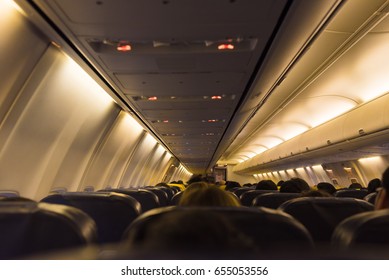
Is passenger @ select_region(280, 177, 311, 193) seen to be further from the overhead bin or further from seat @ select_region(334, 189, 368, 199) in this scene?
the overhead bin

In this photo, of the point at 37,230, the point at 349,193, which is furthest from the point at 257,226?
the point at 349,193

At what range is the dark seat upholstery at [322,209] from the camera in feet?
10.4

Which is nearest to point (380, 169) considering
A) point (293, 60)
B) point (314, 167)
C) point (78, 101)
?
point (314, 167)

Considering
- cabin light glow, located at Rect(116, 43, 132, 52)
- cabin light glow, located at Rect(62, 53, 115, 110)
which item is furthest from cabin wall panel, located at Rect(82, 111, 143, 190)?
cabin light glow, located at Rect(116, 43, 132, 52)

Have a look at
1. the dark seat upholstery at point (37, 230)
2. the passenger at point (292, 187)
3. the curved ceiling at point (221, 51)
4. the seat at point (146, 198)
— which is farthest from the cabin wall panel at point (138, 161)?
the dark seat upholstery at point (37, 230)

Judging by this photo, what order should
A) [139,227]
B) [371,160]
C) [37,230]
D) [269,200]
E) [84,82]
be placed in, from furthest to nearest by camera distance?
[371,160], [84,82], [269,200], [37,230], [139,227]

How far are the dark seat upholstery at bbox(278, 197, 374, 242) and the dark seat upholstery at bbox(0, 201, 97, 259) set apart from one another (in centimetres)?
184

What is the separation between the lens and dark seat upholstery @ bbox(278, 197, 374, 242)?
317 cm

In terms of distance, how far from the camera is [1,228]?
1.71 meters

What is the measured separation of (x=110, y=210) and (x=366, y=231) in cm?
221

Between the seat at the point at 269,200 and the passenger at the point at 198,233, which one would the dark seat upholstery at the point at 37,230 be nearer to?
the passenger at the point at 198,233

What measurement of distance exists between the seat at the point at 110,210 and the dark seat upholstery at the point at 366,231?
195 centimetres

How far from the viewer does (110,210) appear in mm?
3322

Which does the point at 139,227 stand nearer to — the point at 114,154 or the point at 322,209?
the point at 322,209
